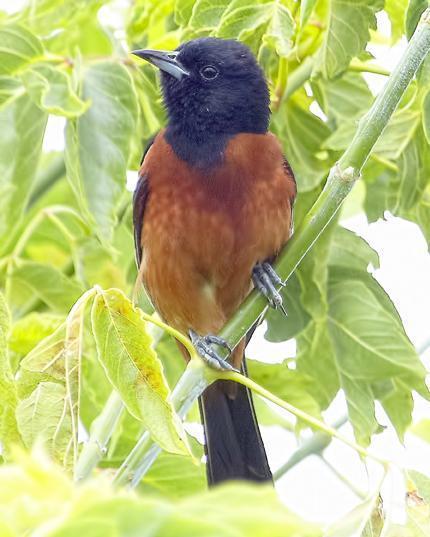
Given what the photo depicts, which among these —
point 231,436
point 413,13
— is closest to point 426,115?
point 413,13

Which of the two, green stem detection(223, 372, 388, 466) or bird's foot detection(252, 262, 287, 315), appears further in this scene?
bird's foot detection(252, 262, 287, 315)

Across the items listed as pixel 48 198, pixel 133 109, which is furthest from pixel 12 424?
pixel 48 198

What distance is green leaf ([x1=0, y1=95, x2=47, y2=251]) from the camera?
6.46 ft

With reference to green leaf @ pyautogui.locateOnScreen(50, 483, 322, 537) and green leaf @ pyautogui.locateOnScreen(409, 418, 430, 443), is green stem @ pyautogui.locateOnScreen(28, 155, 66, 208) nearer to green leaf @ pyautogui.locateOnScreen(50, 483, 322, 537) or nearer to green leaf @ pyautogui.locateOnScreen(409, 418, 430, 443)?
green leaf @ pyautogui.locateOnScreen(409, 418, 430, 443)

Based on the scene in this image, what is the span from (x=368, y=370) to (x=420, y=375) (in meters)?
0.11

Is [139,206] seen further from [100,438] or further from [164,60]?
[100,438]

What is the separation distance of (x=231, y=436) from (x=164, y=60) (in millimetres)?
901

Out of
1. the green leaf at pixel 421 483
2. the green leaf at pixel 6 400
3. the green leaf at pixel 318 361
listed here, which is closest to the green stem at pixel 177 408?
the green leaf at pixel 6 400

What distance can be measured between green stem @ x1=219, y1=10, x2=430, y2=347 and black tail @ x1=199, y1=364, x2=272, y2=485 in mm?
807

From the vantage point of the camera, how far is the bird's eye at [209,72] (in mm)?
2529

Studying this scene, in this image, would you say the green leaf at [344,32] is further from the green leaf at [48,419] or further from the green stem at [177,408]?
the green leaf at [48,419]

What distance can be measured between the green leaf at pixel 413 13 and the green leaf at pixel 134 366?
2.16ft

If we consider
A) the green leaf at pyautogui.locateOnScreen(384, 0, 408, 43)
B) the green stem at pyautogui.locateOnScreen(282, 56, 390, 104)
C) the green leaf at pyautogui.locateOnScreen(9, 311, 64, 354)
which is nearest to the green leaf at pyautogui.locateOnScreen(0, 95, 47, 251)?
the green leaf at pyautogui.locateOnScreen(9, 311, 64, 354)

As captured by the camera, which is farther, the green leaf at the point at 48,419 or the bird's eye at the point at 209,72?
the bird's eye at the point at 209,72
